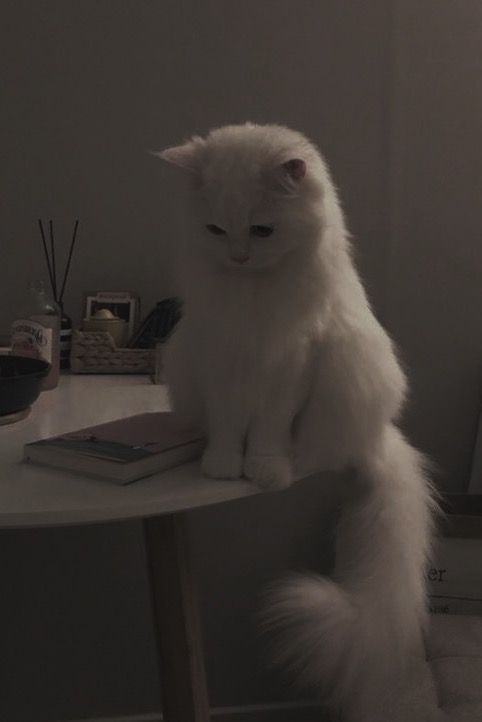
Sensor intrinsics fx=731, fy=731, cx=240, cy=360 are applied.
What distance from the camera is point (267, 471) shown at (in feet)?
2.89

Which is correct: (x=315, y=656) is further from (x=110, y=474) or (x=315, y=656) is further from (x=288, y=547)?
(x=288, y=547)

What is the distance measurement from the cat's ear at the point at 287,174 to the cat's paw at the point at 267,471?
1.05 ft

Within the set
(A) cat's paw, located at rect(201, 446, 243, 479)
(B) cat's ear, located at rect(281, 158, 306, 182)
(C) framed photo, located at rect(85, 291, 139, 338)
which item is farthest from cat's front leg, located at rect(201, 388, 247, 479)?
(C) framed photo, located at rect(85, 291, 139, 338)

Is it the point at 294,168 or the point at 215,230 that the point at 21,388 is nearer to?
the point at 215,230

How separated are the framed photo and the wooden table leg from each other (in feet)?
A: 1.78

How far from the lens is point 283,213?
0.84 m

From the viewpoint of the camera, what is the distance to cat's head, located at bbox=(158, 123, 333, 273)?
2.73 ft

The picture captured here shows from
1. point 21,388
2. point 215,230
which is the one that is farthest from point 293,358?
point 21,388

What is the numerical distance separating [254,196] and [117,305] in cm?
78

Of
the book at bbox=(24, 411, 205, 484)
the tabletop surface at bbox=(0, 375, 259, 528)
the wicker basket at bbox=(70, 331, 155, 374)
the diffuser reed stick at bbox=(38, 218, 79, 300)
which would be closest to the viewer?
the tabletop surface at bbox=(0, 375, 259, 528)

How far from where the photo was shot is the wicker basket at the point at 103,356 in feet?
4.79

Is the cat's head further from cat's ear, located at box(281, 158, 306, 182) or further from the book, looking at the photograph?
the book

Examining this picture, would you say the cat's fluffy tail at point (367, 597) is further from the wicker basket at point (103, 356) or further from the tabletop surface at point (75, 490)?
the wicker basket at point (103, 356)

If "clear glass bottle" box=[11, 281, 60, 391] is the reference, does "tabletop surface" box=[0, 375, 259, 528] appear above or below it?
below
